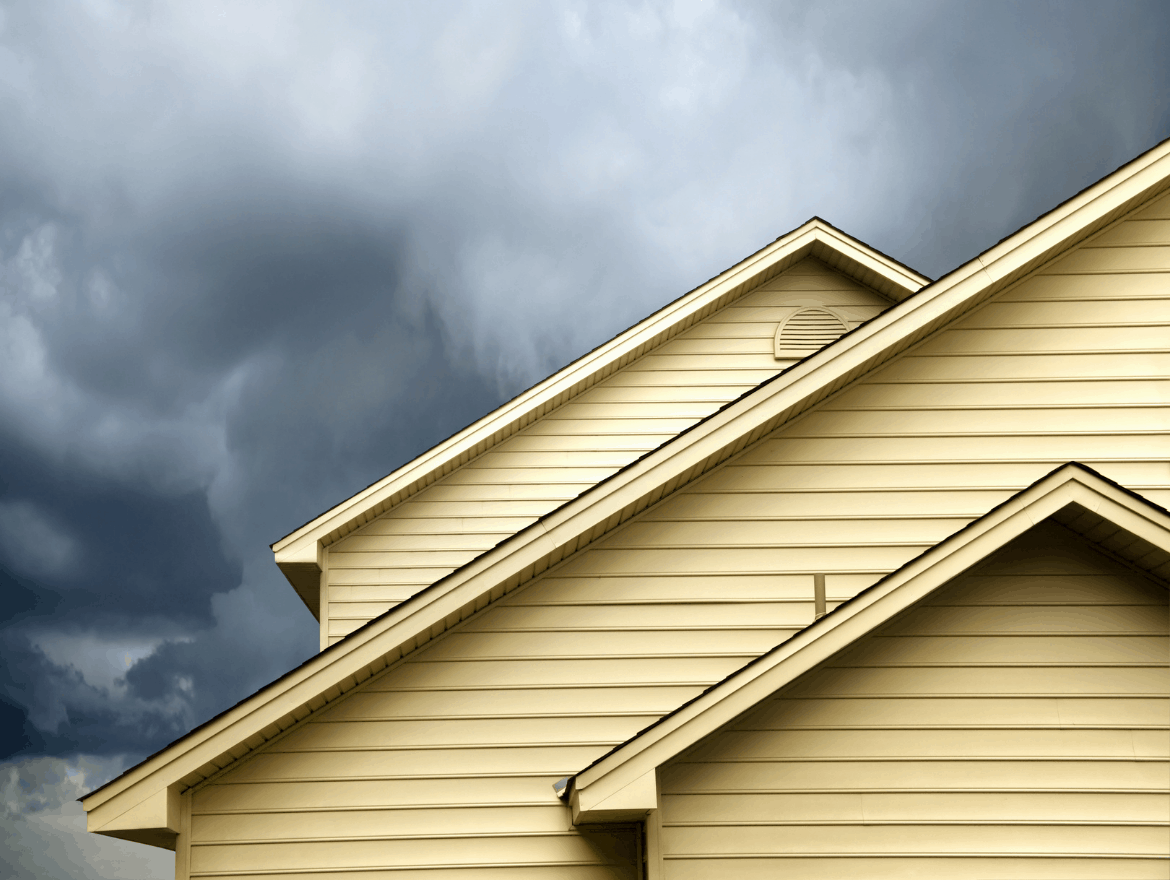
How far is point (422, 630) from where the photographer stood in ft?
19.8

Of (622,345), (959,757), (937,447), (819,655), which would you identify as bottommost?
(959,757)

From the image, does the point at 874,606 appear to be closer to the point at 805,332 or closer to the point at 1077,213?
the point at 1077,213

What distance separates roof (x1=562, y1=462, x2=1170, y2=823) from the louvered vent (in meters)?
6.21

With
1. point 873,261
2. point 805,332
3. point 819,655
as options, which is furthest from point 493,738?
point 873,261

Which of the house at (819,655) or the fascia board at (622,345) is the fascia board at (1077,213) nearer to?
the house at (819,655)

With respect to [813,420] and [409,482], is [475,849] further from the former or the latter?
[409,482]

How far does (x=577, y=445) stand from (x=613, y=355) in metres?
1.36

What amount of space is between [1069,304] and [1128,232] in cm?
100

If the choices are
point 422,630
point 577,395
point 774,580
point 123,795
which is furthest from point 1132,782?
point 577,395

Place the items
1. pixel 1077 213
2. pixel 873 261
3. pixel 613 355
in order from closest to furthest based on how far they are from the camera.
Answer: pixel 1077 213
pixel 873 261
pixel 613 355

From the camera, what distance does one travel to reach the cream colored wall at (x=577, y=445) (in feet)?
36.6

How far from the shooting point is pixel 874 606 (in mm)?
4992

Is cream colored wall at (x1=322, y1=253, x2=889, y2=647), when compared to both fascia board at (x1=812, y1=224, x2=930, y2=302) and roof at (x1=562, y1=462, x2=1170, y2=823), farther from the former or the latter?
roof at (x1=562, y1=462, x2=1170, y2=823)

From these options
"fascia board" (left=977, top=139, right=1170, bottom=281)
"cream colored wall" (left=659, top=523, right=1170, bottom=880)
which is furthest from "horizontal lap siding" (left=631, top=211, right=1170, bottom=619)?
"cream colored wall" (left=659, top=523, right=1170, bottom=880)
